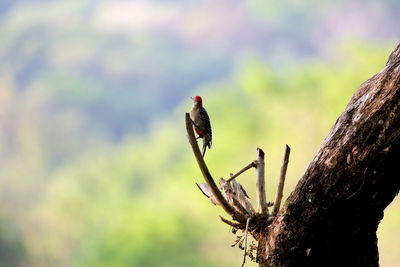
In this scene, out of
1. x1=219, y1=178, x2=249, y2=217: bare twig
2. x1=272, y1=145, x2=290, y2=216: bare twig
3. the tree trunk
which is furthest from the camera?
x1=272, y1=145, x2=290, y2=216: bare twig

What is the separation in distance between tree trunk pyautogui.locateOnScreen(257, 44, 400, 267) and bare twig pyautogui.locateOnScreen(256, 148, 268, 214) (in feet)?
0.92

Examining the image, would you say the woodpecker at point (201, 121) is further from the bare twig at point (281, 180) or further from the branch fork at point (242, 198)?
the bare twig at point (281, 180)

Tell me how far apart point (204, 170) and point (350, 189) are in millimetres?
758

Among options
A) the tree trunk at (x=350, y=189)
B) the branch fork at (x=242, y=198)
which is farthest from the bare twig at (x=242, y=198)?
the tree trunk at (x=350, y=189)

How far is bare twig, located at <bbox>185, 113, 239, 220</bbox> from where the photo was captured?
2439 millimetres

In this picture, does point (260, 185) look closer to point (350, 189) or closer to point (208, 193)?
point (208, 193)

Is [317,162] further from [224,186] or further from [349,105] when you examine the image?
[224,186]

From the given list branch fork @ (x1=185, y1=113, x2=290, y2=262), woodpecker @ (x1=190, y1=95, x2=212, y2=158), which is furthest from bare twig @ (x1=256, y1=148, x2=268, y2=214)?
woodpecker @ (x1=190, y1=95, x2=212, y2=158)

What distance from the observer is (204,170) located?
2.56 metres

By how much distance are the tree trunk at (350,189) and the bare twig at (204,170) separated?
1.09 ft

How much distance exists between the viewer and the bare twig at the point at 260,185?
9.06 feet

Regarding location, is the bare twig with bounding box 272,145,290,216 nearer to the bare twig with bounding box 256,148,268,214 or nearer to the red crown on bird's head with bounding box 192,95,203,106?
the bare twig with bounding box 256,148,268,214

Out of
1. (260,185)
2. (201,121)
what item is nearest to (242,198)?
(260,185)

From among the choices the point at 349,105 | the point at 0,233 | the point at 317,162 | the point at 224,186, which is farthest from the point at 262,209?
the point at 0,233
